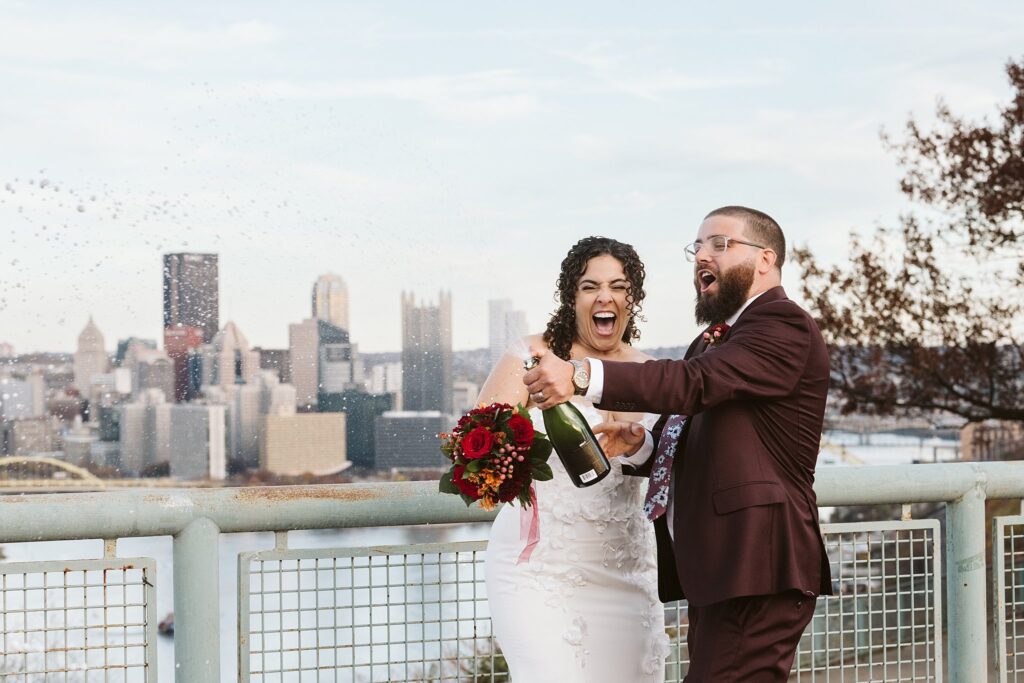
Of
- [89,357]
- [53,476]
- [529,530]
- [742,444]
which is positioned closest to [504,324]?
[529,530]

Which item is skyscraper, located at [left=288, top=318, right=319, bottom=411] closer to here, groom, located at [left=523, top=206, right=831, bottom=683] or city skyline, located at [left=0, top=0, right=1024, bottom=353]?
city skyline, located at [left=0, top=0, right=1024, bottom=353]

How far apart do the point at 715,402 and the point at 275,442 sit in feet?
253

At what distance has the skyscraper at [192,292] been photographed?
61.3m

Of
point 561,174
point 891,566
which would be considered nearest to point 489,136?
point 561,174

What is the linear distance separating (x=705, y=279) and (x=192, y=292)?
67231 millimetres

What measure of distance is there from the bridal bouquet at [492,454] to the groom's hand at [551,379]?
13.6 inches

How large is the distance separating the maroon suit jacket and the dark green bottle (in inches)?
12.3

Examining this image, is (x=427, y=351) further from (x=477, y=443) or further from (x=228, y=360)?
(x=477, y=443)

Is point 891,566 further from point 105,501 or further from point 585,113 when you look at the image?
point 585,113

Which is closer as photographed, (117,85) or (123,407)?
(117,85)

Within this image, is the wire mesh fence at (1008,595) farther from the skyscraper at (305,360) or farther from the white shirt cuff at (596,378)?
the skyscraper at (305,360)

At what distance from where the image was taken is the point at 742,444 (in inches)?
121

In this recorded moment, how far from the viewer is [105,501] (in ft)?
11.5

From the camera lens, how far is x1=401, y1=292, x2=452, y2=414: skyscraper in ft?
174
